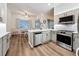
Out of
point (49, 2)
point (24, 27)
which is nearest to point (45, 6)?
point (49, 2)

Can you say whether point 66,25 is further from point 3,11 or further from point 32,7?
point 3,11

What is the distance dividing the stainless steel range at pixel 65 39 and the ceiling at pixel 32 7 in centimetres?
76

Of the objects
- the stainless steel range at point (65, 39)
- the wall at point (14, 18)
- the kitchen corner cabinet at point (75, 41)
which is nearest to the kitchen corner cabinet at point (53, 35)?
the stainless steel range at point (65, 39)

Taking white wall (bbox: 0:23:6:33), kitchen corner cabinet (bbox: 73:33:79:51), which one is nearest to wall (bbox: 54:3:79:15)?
kitchen corner cabinet (bbox: 73:33:79:51)

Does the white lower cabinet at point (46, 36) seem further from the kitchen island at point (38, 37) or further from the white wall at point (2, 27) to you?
the white wall at point (2, 27)

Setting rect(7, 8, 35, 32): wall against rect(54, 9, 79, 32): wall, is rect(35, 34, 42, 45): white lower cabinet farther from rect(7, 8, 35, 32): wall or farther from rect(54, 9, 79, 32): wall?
rect(7, 8, 35, 32): wall

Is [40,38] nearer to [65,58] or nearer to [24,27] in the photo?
[24,27]

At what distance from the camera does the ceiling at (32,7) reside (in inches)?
88.5

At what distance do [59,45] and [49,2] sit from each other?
1332 millimetres

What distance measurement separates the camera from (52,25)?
2.75 m

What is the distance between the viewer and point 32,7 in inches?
95.6

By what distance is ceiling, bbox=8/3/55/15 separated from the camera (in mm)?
2248

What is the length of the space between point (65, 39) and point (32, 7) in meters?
1.32

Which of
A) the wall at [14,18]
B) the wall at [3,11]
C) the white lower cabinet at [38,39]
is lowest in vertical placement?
the white lower cabinet at [38,39]
